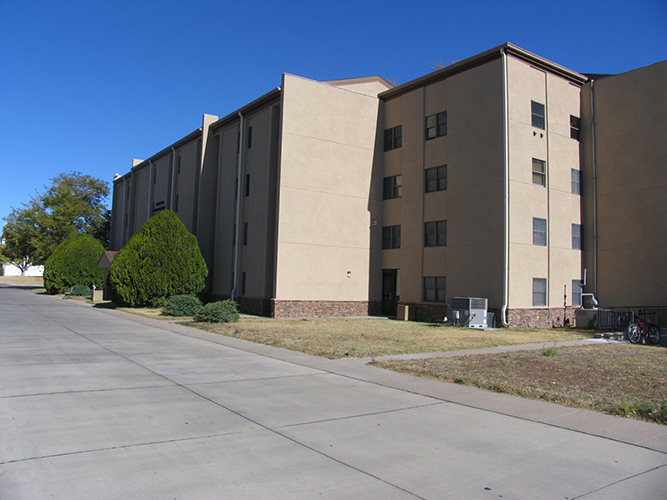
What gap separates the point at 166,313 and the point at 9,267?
4474 inches

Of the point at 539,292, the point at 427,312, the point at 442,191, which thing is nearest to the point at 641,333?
the point at 539,292

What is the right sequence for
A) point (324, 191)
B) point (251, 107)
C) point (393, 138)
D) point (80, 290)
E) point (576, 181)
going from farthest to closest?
point (80, 290) → point (251, 107) → point (393, 138) → point (324, 191) → point (576, 181)

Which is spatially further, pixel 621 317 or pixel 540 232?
pixel 540 232

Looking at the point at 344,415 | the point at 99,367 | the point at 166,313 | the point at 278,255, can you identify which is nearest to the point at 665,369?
the point at 344,415

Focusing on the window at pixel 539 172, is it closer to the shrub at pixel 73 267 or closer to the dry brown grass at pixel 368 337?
the dry brown grass at pixel 368 337

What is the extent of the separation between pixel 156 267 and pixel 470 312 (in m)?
17.8

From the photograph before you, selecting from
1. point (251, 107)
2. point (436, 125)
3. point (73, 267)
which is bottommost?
point (73, 267)

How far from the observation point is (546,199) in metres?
23.6

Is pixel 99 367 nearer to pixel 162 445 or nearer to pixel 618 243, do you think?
pixel 162 445

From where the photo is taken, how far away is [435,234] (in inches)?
1006

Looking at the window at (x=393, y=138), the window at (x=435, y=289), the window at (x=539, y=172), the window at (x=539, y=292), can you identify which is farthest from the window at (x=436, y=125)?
the window at (x=539, y=292)

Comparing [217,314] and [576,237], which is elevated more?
[576,237]

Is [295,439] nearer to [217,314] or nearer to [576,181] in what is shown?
[217,314]

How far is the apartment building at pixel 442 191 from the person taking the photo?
22.7 m
